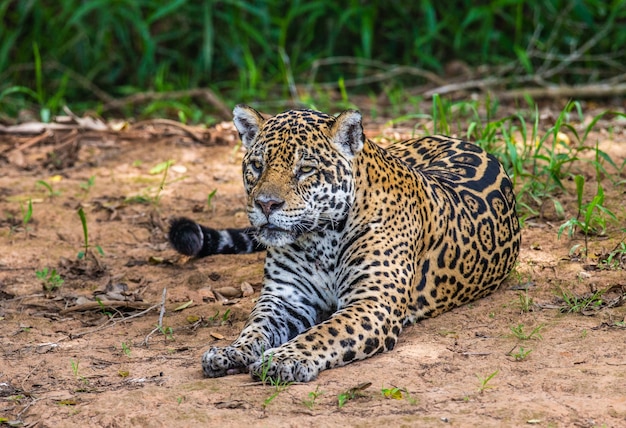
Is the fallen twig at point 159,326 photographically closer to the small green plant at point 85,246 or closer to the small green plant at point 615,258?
the small green plant at point 85,246

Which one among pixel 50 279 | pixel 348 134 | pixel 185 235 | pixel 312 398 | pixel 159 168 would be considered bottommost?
pixel 312 398

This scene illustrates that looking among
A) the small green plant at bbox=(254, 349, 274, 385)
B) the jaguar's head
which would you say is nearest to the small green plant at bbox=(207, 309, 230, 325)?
the jaguar's head

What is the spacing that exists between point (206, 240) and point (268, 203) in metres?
1.92

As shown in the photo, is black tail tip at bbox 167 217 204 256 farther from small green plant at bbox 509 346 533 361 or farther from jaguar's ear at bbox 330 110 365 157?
small green plant at bbox 509 346 533 361

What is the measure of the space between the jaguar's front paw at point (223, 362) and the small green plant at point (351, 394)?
748 mm

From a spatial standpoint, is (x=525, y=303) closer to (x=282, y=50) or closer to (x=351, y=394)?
(x=351, y=394)

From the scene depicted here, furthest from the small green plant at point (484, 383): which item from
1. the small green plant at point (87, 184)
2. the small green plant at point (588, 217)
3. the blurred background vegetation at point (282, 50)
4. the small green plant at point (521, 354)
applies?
the blurred background vegetation at point (282, 50)

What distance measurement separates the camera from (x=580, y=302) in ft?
21.5

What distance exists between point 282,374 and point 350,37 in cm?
862

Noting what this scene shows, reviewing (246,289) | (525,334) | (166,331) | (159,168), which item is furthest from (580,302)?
(159,168)

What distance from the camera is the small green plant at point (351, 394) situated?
4.98 metres

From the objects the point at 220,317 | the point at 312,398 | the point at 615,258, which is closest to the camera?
the point at 312,398

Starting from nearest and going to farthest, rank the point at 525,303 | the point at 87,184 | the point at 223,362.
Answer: the point at 223,362, the point at 525,303, the point at 87,184

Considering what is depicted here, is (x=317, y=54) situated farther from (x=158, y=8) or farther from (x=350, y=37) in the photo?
(x=158, y=8)
